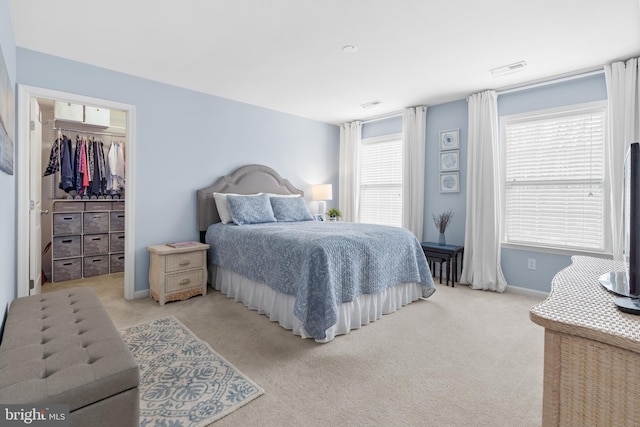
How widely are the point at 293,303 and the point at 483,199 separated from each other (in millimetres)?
2845

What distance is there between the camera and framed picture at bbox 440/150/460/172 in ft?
14.4

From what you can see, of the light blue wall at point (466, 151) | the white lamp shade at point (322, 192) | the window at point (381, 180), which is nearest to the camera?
the light blue wall at point (466, 151)

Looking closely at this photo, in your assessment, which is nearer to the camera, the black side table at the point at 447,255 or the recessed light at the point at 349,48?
the recessed light at the point at 349,48

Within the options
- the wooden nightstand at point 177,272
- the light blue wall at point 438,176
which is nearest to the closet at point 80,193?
the wooden nightstand at point 177,272

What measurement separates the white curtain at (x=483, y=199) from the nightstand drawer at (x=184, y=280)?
11.1ft

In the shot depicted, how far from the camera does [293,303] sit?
2.68 metres

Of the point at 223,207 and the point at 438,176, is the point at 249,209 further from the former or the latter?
the point at 438,176

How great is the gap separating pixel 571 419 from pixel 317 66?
326cm

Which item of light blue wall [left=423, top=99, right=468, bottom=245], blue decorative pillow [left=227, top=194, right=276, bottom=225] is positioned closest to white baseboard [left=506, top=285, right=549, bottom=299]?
light blue wall [left=423, top=99, right=468, bottom=245]

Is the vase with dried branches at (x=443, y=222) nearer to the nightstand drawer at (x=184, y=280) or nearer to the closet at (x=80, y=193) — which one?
the nightstand drawer at (x=184, y=280)

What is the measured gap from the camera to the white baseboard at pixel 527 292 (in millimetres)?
3713

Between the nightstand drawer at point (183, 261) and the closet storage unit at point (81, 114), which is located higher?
the closet storage unit at point (81, 114)

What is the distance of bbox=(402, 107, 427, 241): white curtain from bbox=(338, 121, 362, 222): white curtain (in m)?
0.97

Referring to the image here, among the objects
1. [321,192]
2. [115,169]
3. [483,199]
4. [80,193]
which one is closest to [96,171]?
[115,169]
